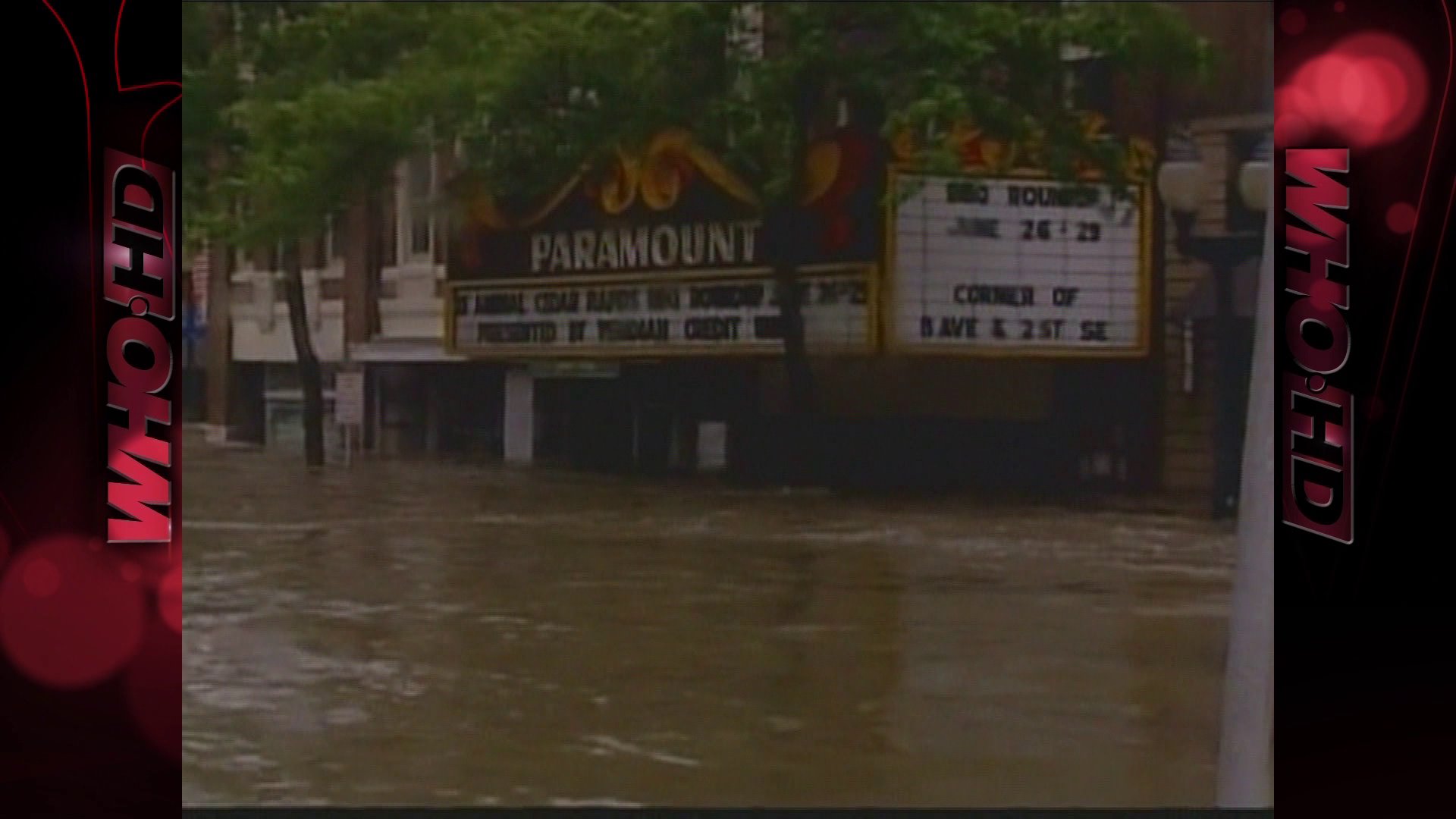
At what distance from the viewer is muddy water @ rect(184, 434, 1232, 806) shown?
898cm

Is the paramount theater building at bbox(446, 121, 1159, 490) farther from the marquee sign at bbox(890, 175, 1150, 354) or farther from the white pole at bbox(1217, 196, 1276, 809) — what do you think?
the white pole at bbox(1217, 196, 1276, 809)

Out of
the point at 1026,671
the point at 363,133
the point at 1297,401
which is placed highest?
the point at 363,133

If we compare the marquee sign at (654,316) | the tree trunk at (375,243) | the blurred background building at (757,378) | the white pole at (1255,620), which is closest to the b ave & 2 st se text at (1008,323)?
the blurred background building at (757,378)

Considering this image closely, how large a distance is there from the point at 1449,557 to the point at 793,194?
4894mm

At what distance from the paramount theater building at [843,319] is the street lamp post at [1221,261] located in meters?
0.18

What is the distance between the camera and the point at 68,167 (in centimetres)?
480

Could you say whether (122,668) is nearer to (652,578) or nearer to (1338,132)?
(1338,132)

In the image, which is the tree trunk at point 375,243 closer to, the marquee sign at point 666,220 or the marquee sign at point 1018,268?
the marquee sign at point 666,220

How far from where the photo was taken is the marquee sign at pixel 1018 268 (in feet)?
30.6

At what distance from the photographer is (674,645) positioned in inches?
365

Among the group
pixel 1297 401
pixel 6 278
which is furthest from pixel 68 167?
pixel 1297 401

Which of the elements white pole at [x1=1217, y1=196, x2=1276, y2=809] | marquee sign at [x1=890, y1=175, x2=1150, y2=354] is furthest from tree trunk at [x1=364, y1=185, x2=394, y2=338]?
white pole at [x1=1217, y1=196, x2=1276, y2=809]

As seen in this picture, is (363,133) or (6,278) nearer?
(6,278)

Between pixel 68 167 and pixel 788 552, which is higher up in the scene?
pixel 68 167
